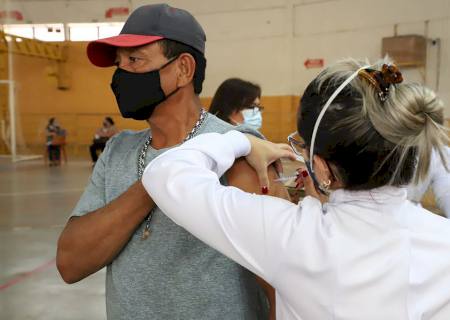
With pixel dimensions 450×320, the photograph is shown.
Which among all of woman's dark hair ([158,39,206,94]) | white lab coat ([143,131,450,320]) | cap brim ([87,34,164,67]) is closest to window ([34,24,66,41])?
cap brim ([87,34,164,67])

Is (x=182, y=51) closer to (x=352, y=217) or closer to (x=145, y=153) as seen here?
(x=145, y=153)

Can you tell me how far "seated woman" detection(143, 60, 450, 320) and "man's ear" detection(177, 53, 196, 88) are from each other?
405 mm

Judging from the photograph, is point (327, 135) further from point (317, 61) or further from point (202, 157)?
point (317, 61)

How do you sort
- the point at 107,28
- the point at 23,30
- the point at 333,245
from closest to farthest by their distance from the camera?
the point at 333,245, the point at 107,28, the point at 23,30

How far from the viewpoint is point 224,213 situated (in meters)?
0.93

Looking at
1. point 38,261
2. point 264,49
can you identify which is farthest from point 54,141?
point 38,261

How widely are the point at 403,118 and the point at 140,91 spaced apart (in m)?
0.68

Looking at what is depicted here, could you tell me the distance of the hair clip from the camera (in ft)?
2.92

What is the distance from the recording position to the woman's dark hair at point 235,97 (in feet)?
11.5

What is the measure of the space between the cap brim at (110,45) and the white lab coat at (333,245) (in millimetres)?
401

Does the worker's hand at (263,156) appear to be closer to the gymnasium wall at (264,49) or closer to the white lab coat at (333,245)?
the white lab coat at (333,245)

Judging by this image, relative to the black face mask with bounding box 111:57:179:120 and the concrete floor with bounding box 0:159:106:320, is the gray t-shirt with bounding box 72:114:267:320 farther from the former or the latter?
the concrete floor with bounding box 0:159:106:320

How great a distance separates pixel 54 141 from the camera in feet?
42.9

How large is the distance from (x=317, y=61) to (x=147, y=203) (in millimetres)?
12881
